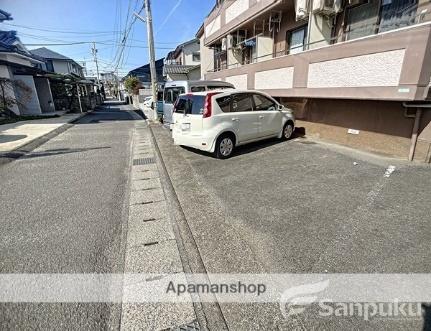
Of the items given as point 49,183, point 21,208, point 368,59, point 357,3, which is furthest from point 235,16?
point 21,208

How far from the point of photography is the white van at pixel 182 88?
8547 mm

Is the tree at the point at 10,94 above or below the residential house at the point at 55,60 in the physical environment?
below

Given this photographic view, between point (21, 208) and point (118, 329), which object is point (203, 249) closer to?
point (118, 329)

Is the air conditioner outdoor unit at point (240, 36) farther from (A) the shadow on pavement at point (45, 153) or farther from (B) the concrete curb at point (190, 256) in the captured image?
(B) the concrete curb at point (190, 256)

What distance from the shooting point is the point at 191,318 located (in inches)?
73.2

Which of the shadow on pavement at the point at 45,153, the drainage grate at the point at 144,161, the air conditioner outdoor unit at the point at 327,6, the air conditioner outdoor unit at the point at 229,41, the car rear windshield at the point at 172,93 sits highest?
the air conditioner outdoor unit at the point at 229,41

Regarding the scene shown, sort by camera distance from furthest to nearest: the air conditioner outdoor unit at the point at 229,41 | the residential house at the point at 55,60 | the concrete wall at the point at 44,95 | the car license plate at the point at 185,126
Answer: the residential house at the point at 55,60 → the concrete wall at the point at 44,95 → the air conditioner outdoor unit at the point at 229,41 → the car license plate at the point at 185,126

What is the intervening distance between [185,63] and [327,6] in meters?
23.3

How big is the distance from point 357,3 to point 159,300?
8.39 meters

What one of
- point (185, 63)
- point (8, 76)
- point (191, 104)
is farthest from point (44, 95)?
point (191, 104)

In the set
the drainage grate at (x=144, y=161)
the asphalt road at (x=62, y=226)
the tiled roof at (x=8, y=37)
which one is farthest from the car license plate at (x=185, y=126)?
the tiled roof at (x=8, y=37)

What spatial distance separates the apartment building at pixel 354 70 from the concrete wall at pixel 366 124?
21 mm

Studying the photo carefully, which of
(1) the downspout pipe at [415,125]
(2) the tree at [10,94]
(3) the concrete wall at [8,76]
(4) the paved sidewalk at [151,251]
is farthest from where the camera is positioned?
(2) the tree at [10,94]

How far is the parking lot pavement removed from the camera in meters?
2.38
